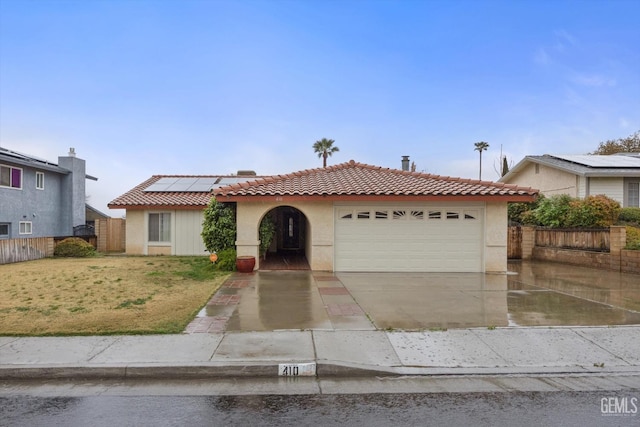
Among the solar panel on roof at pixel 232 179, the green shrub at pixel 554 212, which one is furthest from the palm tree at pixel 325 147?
the green shrub at pixel 554 212

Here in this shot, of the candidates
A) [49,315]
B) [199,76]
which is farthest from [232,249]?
[199,76]

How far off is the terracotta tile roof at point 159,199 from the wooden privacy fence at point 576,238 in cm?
1550

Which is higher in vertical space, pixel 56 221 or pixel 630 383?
pixel 56 221

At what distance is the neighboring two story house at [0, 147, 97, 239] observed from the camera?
19984 millimetres

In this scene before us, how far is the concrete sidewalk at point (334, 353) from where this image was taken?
17.2ft

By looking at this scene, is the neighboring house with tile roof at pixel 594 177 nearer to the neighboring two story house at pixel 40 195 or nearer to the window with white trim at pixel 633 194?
the window with white trim at pixel 633 194

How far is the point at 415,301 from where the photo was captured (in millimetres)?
9109

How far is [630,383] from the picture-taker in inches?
196

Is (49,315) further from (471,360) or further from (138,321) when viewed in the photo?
(471,360)

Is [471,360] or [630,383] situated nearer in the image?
[630,383]

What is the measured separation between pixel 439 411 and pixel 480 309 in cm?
463

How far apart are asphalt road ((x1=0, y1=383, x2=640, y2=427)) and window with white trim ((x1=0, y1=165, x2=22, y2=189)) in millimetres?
19110

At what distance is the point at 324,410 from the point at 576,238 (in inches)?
627

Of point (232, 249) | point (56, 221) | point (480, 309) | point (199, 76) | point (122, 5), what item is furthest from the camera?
point (56, 221)
